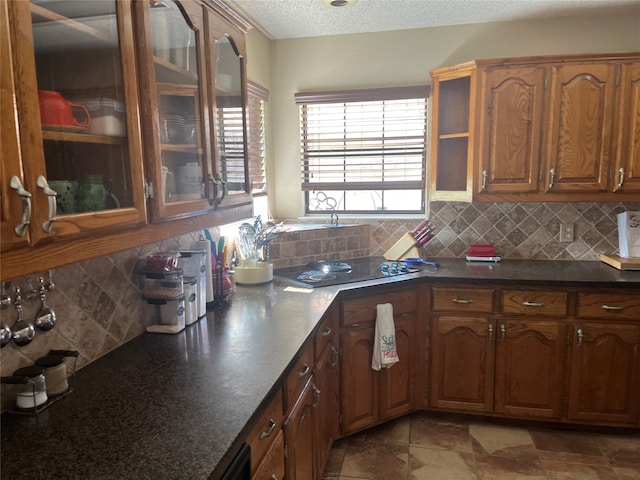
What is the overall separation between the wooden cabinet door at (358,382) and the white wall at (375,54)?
1256 mm

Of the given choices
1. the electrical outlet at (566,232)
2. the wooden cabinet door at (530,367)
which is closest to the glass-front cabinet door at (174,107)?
the wooden cabinet door at (530,367)

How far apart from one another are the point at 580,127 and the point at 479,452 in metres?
1.95

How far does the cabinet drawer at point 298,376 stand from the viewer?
5.19 feet

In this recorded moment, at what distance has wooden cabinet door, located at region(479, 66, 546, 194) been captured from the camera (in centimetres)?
267

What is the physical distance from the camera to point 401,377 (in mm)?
2689

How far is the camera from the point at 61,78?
41.3 inches

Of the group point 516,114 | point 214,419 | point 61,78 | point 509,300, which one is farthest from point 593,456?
point 61,78

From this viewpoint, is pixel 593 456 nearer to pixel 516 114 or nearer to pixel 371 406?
pixel 371 406

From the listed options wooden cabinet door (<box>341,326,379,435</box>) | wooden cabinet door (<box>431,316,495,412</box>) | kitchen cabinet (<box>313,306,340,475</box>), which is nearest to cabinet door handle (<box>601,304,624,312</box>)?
wooden cabinet door (<box>431,316,495,412</box>)

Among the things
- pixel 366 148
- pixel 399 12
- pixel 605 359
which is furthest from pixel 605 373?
pixel 399 12

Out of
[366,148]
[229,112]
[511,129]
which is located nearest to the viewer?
[229,112]

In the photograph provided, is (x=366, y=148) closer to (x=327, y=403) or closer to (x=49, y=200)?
(x=327, y=403)

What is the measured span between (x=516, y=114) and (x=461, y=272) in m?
1.00

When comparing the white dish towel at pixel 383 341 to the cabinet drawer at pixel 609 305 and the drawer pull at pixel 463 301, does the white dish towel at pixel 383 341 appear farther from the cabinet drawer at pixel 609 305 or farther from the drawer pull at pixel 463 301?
the cabinet drawer at pixel 609 305
